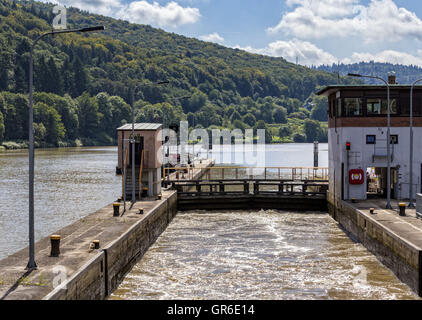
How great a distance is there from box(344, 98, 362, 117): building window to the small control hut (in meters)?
12.4

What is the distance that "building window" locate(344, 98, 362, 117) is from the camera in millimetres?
36312

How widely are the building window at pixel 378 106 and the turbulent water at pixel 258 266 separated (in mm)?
7730

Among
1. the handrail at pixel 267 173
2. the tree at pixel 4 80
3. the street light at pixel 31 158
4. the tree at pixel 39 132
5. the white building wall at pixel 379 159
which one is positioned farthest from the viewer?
the tree at pixel 4 80

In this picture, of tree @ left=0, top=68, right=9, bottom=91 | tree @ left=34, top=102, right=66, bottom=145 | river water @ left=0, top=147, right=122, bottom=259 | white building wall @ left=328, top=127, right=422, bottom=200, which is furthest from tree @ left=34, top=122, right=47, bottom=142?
white building wall @ left=328, top=127, right=422, bottom=200

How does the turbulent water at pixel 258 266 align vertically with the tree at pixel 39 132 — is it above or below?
below

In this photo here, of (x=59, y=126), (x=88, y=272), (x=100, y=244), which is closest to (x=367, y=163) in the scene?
(x=100, y=244)

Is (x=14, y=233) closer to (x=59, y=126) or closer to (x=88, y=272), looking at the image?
(x=88, y=272)

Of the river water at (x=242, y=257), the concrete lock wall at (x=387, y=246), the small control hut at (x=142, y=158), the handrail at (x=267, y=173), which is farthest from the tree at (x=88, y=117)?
the concrete lock wall at (x=387, y=246)

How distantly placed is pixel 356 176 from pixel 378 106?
189 inches

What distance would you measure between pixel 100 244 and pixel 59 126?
132754 mm

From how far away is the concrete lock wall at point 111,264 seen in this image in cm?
1588

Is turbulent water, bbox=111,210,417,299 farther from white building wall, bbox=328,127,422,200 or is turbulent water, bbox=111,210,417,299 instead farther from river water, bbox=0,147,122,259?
river water, bbox=0,147,122,259

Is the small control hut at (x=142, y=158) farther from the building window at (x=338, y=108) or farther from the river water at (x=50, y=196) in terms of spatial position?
the building window at (x=338, y=108)
